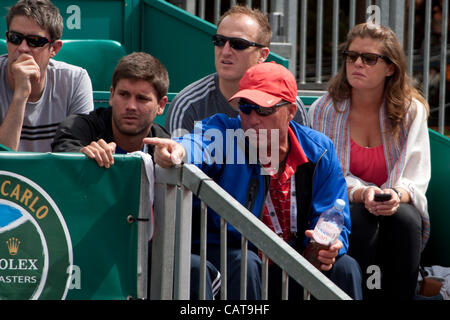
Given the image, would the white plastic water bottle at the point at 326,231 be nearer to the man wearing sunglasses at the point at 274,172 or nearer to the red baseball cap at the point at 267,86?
the man wearing sunglasses at the point at 274,172

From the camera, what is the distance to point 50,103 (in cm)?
404

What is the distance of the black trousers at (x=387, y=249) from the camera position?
3.85 metres

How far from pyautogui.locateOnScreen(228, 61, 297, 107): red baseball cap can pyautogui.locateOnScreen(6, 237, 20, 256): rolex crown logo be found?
43.9 inches

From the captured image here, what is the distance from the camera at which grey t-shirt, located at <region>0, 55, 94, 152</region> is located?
156 inches

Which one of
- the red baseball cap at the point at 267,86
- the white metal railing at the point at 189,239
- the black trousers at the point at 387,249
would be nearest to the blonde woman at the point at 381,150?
the black trousers at the point at 387,249

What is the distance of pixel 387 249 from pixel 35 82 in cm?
206

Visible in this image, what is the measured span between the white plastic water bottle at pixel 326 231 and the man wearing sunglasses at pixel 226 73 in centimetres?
96

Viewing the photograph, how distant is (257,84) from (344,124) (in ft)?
3.47

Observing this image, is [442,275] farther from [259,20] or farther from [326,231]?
[259,20]

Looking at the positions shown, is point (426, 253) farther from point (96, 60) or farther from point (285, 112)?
point (96, 60)

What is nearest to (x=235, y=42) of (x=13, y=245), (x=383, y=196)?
(x=383, y=196)

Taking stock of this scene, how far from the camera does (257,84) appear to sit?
133 inches

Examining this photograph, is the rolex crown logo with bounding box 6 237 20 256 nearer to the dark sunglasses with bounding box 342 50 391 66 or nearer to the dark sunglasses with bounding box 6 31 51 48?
the dark sunglasses with bounding box 6 31 51 48

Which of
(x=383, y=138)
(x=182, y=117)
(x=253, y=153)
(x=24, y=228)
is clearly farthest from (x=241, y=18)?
(x=24, y=228)
